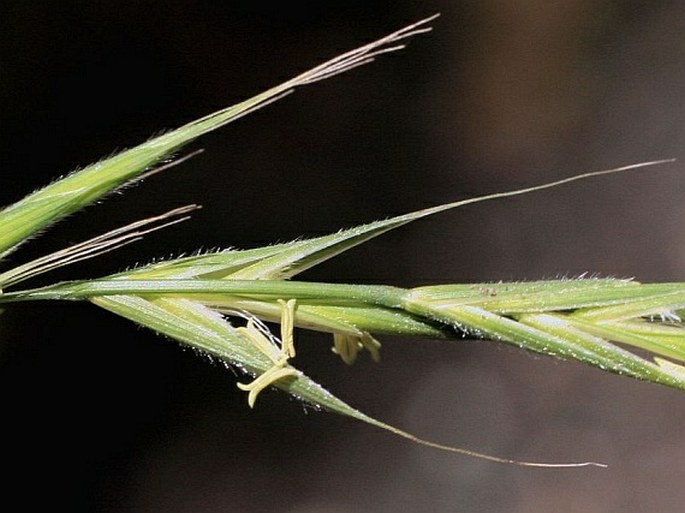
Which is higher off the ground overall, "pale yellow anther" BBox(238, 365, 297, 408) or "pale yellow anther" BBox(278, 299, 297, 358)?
"pale yellow anther" BBox(278, 299, 297, 358)

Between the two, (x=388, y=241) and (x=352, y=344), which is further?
(x=388, y=241)

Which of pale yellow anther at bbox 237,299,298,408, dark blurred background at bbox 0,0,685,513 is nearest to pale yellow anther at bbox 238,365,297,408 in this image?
pale yellow anther at bbox 237,299,298,408

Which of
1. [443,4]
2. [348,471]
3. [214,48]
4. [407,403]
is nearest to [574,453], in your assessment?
[407,403]

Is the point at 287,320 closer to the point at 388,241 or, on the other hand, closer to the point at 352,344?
the point at 352,344

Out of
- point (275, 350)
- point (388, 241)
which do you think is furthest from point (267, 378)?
point (388, 241)

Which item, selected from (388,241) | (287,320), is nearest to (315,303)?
(287,320)

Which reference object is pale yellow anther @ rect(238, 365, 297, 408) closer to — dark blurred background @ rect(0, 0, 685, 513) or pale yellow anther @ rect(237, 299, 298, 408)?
pale yellow anther @ rect(237, 299, 298, 408)

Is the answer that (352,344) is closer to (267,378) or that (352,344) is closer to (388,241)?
(267,378)

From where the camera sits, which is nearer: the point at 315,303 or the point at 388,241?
the point at 315,303
